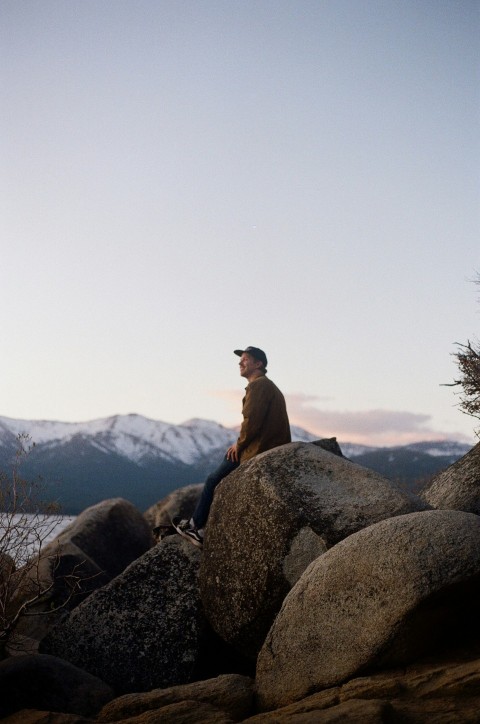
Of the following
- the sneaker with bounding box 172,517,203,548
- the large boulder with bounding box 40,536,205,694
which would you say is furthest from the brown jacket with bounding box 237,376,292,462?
the large boulder with bounding box 40,536,205,694

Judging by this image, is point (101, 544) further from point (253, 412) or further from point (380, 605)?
point (380, 605)

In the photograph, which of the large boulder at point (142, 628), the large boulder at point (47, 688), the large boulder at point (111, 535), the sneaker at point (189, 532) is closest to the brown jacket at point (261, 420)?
the sneaker at point (189, 532)

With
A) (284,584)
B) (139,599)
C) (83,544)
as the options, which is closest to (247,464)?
(284,584)

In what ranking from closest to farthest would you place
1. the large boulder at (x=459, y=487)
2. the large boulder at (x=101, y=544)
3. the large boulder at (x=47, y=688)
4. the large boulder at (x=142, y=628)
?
1. the large boulder at (x=47, y=688)
2. the large boulder at (x=142, y=628)
3. the large boulder at (x=459, y=487)
4. the large boulder at (x=101, y=544)

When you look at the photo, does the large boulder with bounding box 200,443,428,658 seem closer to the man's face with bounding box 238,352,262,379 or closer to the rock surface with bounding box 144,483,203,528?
the man's face with bounding box 238,352,262,379

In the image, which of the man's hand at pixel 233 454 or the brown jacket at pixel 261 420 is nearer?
the brown jacket at pixel 261 420

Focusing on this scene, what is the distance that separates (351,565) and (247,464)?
3.27 metres

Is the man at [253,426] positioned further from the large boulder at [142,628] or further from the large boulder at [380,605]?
the large boulder at [380,605]

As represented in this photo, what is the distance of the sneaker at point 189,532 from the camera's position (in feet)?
34.0

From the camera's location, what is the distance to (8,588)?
9.38 meters

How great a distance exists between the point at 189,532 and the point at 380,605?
538 cm

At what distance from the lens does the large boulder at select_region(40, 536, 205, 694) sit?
9141 millimetres

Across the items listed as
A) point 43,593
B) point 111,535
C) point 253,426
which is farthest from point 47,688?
point 111,535

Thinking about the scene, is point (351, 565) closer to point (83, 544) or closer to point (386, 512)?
point (386, 512)
